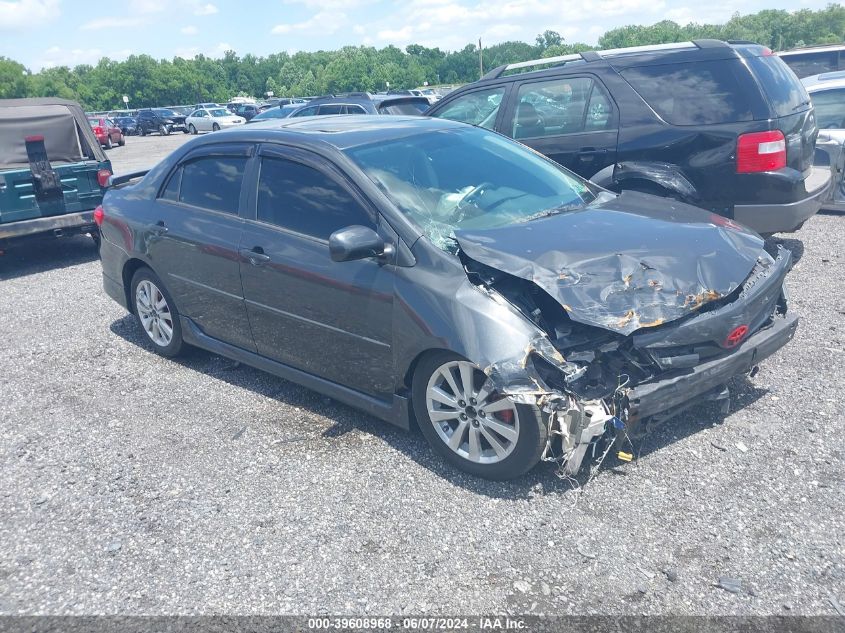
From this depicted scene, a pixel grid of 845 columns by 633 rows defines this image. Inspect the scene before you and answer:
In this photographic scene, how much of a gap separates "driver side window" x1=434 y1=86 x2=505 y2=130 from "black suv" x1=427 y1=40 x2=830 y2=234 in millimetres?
682

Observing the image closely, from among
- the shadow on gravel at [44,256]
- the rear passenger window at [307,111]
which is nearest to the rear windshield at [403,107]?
the rear passenger window at [307,111]

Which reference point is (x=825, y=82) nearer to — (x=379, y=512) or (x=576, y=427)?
(x=576, y=427)

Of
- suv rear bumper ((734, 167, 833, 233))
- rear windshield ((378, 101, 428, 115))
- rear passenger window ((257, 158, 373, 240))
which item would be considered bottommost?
suv rear bumper ((734, 167, 833, 233))

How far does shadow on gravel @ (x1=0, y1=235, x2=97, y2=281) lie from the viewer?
8758 millimetres

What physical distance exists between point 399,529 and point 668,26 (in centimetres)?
12269

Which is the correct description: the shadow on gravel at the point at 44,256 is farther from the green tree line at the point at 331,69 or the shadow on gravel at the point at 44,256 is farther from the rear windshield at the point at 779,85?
the green tree line at the point at 331,69

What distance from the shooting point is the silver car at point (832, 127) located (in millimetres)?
7785

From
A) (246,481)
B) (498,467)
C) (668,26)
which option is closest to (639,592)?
(498,467)

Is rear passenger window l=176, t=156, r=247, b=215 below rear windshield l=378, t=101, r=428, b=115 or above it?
below

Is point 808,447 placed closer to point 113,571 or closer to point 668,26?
point 113,571

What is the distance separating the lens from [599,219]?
13.7 feet

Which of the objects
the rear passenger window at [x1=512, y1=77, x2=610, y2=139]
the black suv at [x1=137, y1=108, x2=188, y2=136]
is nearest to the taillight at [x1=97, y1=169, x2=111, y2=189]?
the rear passenger window at [x1=512, y1=77, x2=610, y2=139]

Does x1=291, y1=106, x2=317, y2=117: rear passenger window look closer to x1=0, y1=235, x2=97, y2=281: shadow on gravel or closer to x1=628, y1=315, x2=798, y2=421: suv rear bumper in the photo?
x1=0, y1=235, x2=97, y2=281: shadow on gravel

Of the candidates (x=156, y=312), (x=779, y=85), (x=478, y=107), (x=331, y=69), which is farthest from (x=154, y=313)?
(x=331, y=69)
